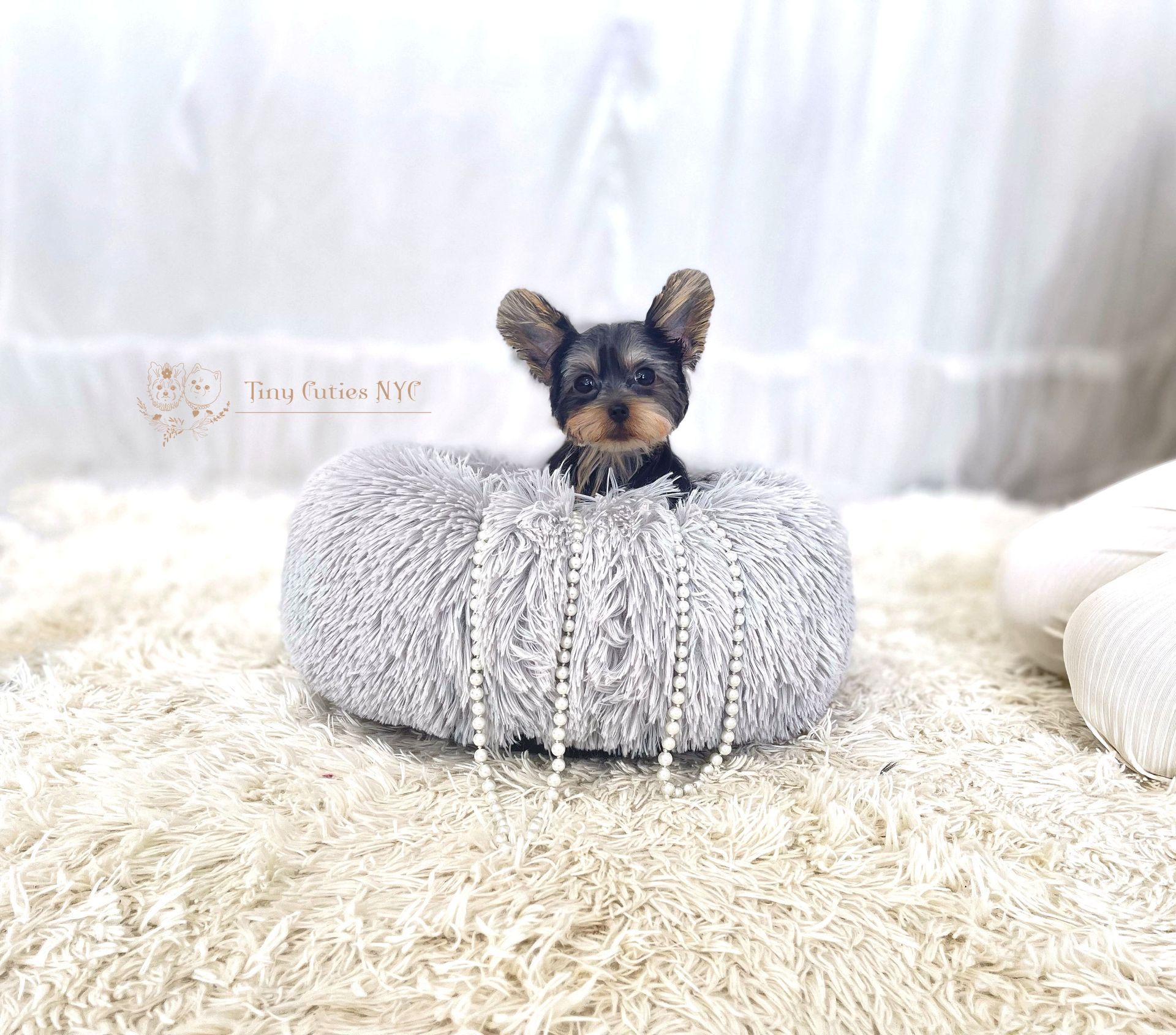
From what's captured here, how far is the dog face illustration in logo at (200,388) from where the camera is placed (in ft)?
4.35

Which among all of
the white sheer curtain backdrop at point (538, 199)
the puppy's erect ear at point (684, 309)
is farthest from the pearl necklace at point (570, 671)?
the white sheer curtain backdrop at point (538, 199)

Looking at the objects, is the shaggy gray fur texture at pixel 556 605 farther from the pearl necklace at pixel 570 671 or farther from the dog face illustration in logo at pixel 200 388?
the dog face illustration in logo at pixel 200 388

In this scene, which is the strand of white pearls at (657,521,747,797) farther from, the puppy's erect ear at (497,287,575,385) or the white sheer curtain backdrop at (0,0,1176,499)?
the white sheer curtain backdrop at (0,0,1176,499)

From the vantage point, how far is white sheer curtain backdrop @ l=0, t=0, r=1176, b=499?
174cm

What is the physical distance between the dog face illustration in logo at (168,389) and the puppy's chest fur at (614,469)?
0.69m

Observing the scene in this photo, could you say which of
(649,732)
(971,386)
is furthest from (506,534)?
(971,386)

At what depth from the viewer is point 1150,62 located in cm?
198

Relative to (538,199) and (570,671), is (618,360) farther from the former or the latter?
(538,199)

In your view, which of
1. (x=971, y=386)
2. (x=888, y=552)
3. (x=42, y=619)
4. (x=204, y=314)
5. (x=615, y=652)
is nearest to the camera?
(x=615, y=652)

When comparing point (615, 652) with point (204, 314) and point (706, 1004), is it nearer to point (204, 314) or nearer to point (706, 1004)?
point (706, 1004)

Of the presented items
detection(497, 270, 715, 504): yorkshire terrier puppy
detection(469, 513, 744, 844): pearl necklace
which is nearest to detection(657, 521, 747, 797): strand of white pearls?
detection(469, 513, 744, 844): pearl necklace

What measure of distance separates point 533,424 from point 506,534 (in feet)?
Answer: 3.78

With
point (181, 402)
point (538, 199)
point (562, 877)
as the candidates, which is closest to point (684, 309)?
point (562, 877)

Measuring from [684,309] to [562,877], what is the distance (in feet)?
1.81
